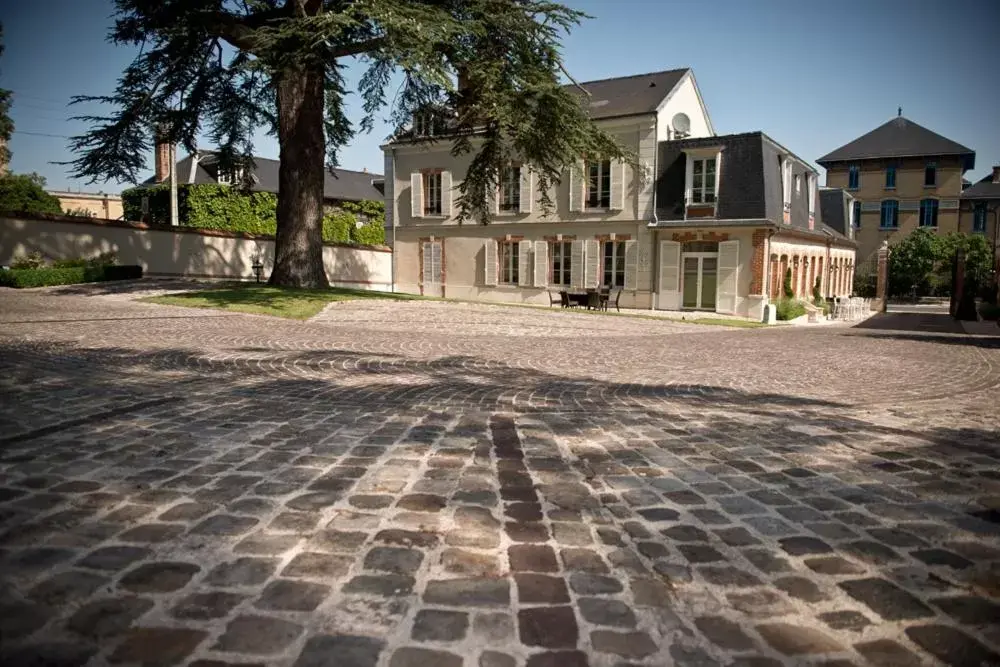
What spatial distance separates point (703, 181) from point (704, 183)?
91 mm

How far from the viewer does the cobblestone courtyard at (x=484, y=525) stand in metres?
1.99

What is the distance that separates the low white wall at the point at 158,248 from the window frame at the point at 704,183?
1552 centimetres

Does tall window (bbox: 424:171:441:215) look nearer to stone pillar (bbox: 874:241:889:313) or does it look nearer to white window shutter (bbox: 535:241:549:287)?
white window shutter (bbox: 535:241:549:287)

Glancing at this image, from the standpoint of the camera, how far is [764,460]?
13.2ft

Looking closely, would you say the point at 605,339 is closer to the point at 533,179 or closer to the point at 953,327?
the point at 953,327

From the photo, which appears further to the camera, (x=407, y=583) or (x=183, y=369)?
(x=183, y=369)

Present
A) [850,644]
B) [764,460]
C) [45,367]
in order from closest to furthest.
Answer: [850,644], [764,460], [45,367]

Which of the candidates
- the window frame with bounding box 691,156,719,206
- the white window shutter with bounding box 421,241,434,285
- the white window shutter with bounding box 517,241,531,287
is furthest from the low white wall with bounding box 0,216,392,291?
the window frame with bounding box 691,156,719,206

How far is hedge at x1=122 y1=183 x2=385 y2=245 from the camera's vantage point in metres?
34.1

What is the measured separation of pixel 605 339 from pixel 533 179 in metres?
16.0

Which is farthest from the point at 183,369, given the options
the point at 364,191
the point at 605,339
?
the point at 364,191

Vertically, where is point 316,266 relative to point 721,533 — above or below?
above

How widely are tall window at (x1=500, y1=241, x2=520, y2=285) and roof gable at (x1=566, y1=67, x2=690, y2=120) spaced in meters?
6.71

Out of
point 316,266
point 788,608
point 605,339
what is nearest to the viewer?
point 788,608
